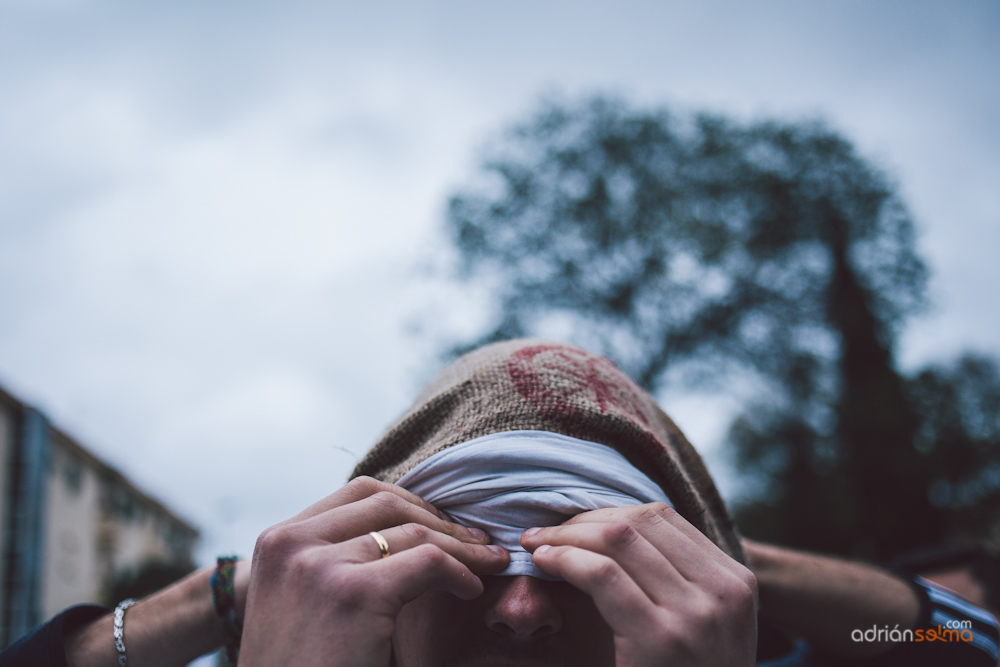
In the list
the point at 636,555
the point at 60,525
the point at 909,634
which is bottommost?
the point at 909,634

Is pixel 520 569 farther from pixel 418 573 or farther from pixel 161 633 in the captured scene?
pixel 161 633

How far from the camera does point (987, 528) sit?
65.4 feet

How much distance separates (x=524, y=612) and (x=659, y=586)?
0.99ft

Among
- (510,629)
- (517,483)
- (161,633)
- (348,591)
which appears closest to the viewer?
(348,591)

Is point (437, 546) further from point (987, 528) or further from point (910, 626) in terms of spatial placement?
point (987, 528)

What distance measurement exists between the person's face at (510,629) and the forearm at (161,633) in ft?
2.57

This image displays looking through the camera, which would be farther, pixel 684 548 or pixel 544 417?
pixel 544 417

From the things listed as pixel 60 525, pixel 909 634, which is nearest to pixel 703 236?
pixel 909 634

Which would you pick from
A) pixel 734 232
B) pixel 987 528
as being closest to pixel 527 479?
pixel 734 232

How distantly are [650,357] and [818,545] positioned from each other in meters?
16.1

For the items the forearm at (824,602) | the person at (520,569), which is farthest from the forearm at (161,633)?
the forearm at (824,602)

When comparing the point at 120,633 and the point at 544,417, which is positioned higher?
the point at 544,417

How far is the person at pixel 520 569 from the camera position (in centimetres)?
107

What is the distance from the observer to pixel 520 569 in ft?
4.29
